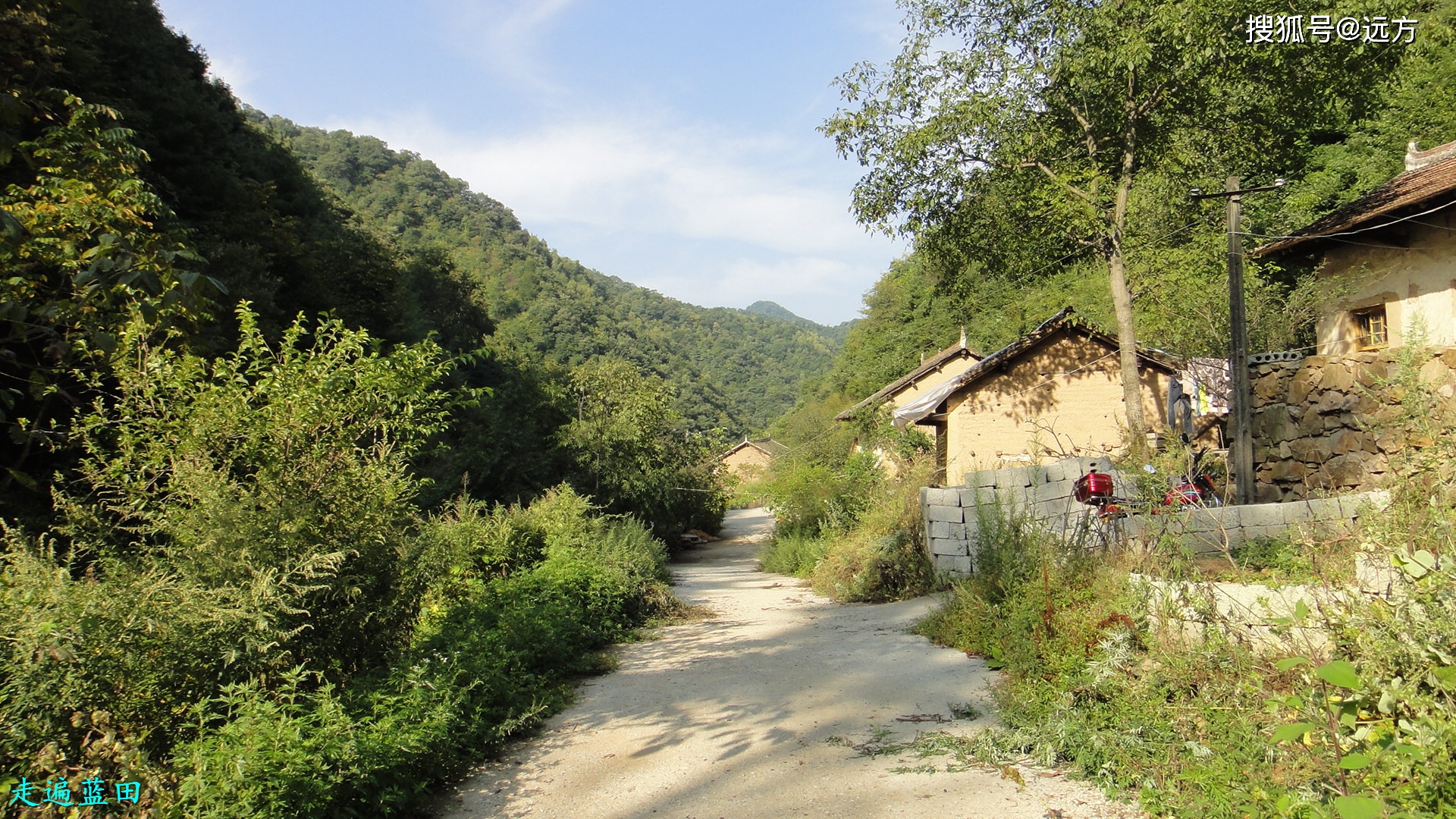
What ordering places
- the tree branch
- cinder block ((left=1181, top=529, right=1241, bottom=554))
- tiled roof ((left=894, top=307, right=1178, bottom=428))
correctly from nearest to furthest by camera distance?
cinder block ((left=1181, top=529, right=1241, bottom=554)) < the tree branch < tiled roof ((left=894, top=307, right=1178, bottom=428))

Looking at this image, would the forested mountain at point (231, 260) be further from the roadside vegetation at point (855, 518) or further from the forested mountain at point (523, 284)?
the roadside vegetation at point (855, 518)

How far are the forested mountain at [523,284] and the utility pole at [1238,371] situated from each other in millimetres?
34681

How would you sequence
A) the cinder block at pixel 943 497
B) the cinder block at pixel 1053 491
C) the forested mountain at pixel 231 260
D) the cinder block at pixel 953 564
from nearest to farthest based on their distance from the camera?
the forested mountain at pixel 231 260
the cinder block at pixel 1053 491
the cinder block at pixel 953 564
the cinder block at pixel 943 497

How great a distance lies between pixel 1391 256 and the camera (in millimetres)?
12555

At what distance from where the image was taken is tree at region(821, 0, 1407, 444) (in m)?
14.1

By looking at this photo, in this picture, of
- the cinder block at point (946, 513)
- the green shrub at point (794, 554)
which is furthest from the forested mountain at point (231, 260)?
the green shrub at point (794, 554)

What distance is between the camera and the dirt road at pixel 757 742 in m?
4.71

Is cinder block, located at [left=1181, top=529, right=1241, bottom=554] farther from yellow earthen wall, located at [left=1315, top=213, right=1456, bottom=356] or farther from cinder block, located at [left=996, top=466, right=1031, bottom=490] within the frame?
yellow earthen wall, located at [left=1315, top=213, right=1456, bottom=356]

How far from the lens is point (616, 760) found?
579 cm

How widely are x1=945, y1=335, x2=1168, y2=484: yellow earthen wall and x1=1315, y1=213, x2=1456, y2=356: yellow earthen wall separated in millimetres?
4159

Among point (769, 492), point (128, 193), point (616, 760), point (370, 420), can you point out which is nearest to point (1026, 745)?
point (616, 760)

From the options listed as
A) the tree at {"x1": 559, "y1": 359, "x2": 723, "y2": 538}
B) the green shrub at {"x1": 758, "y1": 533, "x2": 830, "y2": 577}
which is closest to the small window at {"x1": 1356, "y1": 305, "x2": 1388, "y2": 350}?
the green shrub at {"x1": 758, "y1": 533, "x2": 830, "y2": 577}

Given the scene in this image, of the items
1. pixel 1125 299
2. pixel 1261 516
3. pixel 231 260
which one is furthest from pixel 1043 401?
pixel 231 260

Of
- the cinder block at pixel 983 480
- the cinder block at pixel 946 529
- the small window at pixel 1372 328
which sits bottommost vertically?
the cinder block at pixel 946 529
